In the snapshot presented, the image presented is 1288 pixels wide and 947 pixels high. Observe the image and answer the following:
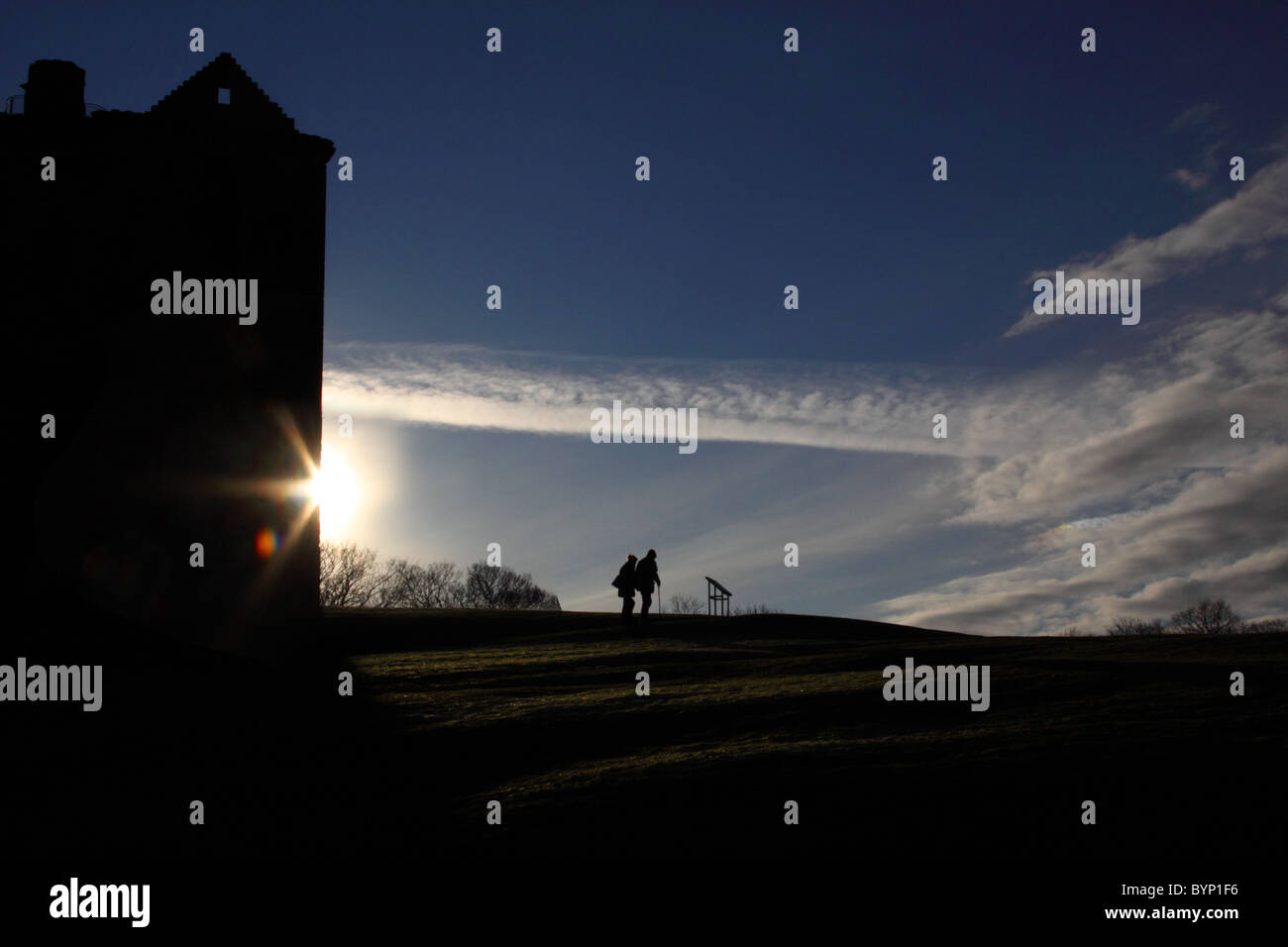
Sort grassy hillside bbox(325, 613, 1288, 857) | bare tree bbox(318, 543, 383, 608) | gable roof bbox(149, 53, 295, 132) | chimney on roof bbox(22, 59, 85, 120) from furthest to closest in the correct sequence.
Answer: bare tree bbox(318, 543, 383, 608)
chimney on roof bbox(22, 59, 85, 120)
gable roof bbox(149, 53, 295, 132)
grassy hillside bbox(325, 613, 1288, 857)

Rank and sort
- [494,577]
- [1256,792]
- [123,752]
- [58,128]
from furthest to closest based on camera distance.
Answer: [494,577]
[58,128]
[123,752]
[1256,792]

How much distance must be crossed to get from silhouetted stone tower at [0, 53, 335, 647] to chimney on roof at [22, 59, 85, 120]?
7cm

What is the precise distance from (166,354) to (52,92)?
1174 cm

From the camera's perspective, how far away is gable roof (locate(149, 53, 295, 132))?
35.4 m

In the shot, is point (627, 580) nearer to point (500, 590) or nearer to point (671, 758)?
point (671, 758)

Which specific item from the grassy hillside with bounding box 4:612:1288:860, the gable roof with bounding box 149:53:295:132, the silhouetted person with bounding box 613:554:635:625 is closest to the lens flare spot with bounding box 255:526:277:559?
the grassy hillside with bounding box 4:612:1288:860

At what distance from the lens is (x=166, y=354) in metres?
33.4

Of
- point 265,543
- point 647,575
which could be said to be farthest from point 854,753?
point 265,543

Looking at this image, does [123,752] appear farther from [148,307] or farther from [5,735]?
[148,307]

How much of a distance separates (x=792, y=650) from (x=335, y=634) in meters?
16.4

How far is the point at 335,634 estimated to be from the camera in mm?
34844

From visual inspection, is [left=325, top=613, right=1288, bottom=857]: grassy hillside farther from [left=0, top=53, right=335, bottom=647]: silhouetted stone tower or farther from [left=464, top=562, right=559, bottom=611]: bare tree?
[left=464, top=562, right=559, bottom=611]: bare tree

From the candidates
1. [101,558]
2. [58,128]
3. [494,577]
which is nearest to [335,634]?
[101,558]
